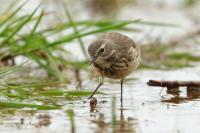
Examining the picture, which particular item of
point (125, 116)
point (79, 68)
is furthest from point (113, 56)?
point (125, 116)

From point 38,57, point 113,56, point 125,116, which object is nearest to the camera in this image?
point 125,116

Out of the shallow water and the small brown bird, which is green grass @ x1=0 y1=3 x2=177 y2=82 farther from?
the shallow water

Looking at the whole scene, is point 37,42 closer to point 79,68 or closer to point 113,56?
point 79,68

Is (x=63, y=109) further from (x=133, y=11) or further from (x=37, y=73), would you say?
(x=133, y=11)

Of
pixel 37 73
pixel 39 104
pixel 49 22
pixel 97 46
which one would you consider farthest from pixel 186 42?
pixel 39 104

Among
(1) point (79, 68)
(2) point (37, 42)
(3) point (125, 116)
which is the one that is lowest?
(3) point (125, 116)

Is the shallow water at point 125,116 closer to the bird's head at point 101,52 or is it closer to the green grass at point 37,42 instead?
the bird's head at point 101,52

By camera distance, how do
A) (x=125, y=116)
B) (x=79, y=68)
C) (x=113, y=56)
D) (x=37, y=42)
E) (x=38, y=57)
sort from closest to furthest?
1. (x=125, y=116)
2. (x=113, y=56)
3. (x=37, y=42)
4. (x=38, y=57)
5. (x=79, y=68)
